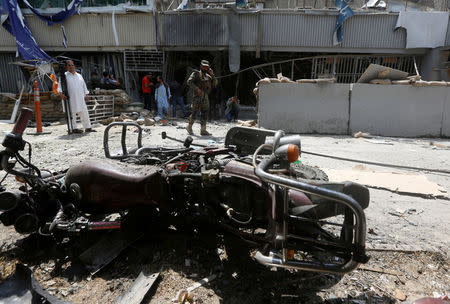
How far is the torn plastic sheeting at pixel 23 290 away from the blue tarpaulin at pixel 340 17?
13.8 m

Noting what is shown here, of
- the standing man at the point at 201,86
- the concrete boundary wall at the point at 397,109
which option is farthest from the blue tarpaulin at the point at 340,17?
the standing man at the point at 201,86

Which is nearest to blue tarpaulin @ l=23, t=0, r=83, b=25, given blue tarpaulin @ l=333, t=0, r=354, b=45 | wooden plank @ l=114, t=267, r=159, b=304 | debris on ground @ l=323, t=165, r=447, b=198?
blue tarpaulin @ l=333, t=0, r=354, b=45

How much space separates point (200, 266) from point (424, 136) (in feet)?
28.4

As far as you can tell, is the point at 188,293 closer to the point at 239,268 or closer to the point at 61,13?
the point at 239,268

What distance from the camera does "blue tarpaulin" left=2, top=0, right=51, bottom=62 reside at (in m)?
13.1

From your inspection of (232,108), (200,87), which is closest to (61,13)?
(232,108)

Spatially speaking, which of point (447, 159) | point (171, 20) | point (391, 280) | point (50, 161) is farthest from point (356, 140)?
point (171, 20)

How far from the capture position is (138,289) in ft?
7.11

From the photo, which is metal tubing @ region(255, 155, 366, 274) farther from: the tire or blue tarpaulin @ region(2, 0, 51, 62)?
blue tarpaulin @ region(2, 0, 51, 62)

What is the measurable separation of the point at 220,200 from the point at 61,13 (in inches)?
593

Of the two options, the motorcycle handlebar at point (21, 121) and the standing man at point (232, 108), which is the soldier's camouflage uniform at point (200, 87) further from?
the motorcycle handlebar at point (21, 121)

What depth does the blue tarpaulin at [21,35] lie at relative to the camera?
517 inches

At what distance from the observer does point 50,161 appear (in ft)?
17.8

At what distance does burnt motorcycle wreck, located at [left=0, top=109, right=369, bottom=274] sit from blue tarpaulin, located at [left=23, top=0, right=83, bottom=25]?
44.6ft
